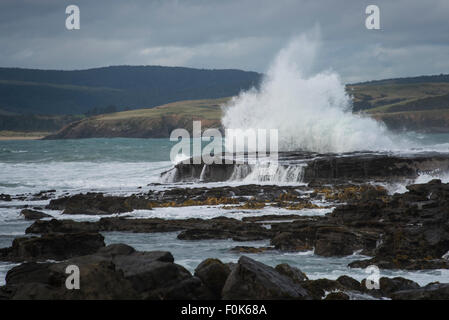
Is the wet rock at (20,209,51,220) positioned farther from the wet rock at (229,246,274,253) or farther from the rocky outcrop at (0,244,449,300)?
the rocky outcrop at (0,244,449,300)

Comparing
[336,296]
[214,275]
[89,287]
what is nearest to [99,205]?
[214,275]

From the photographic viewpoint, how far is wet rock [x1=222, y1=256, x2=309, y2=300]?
10273 millimetres

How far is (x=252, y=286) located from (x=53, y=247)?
8715 mm

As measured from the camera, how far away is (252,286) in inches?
406

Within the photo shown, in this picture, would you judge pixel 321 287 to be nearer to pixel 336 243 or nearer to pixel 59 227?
pixel 336 243

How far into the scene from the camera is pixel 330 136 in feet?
178

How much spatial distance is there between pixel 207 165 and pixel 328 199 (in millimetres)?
12710

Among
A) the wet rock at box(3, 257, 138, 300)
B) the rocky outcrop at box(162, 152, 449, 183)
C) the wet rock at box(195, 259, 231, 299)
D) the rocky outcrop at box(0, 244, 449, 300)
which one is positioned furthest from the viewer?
the rocky outcrop at box(162, 152, 449, 183)

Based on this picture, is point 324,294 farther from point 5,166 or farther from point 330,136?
point 5,166
